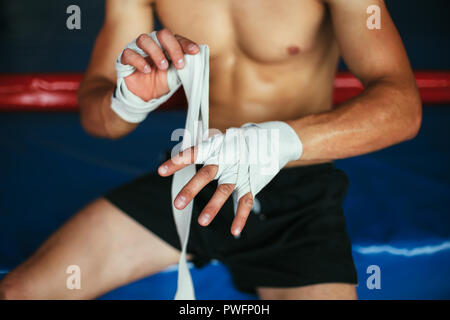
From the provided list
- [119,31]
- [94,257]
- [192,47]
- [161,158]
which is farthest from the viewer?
[161,158]

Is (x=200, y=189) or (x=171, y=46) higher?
(x=171, y=46)

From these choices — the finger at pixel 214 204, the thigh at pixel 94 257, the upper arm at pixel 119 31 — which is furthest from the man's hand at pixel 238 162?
the upper arm at pixel 119 31

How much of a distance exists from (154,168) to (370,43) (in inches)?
30.5

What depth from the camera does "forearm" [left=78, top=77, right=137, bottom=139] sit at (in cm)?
84

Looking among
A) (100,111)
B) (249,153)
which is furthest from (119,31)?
(249,153)

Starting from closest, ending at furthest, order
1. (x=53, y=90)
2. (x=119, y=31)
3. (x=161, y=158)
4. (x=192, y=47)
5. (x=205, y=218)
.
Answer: (x=205, y=218)
(x=192, y=47)
(x=119, y=31)
(x=161, y=158)
(x=53, y=90)

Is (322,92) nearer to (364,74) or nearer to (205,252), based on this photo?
(364,74)

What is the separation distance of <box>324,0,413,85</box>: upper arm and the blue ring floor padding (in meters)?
0.38

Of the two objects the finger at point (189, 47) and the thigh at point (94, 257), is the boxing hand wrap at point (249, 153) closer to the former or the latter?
the finger at point (189, 47)

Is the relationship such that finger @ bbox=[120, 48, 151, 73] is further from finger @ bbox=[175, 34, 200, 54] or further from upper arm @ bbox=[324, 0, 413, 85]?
upper arm @ bbox=[324, 0, 413, 85]

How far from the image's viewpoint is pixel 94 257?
2.78ft

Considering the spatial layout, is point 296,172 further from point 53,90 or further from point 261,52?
point 53,90

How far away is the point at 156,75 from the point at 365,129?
14.6 inches

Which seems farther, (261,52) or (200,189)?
(261,52)
